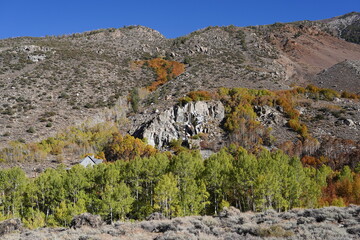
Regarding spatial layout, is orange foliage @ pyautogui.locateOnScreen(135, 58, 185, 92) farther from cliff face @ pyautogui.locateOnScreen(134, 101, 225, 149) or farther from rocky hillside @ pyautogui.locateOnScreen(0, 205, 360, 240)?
rocky hillside @ pyautogui.locateOnScreen(0, 205, 360, 240)

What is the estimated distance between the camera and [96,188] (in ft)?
118

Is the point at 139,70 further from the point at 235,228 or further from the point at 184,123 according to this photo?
the point at 235,228

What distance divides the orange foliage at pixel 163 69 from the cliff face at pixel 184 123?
2462 centimetres

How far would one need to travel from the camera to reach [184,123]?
6631 cm

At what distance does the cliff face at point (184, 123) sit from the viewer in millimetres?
63219

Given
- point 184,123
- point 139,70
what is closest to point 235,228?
point 184,123

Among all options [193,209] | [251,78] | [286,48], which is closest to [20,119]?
[193,209]

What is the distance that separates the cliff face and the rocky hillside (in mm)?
39773

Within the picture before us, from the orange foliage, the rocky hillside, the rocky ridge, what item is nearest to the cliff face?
the rocky ridge

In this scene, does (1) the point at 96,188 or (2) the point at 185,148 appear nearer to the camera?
(1) the point at 96,188

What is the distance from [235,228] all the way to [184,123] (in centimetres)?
4849

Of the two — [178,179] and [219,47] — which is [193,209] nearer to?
[178,179]

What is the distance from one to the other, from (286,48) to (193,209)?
119850 millimetres

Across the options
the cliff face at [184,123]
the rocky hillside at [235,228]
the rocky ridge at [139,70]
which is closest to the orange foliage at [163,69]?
the rocky ridge at [139,70]
